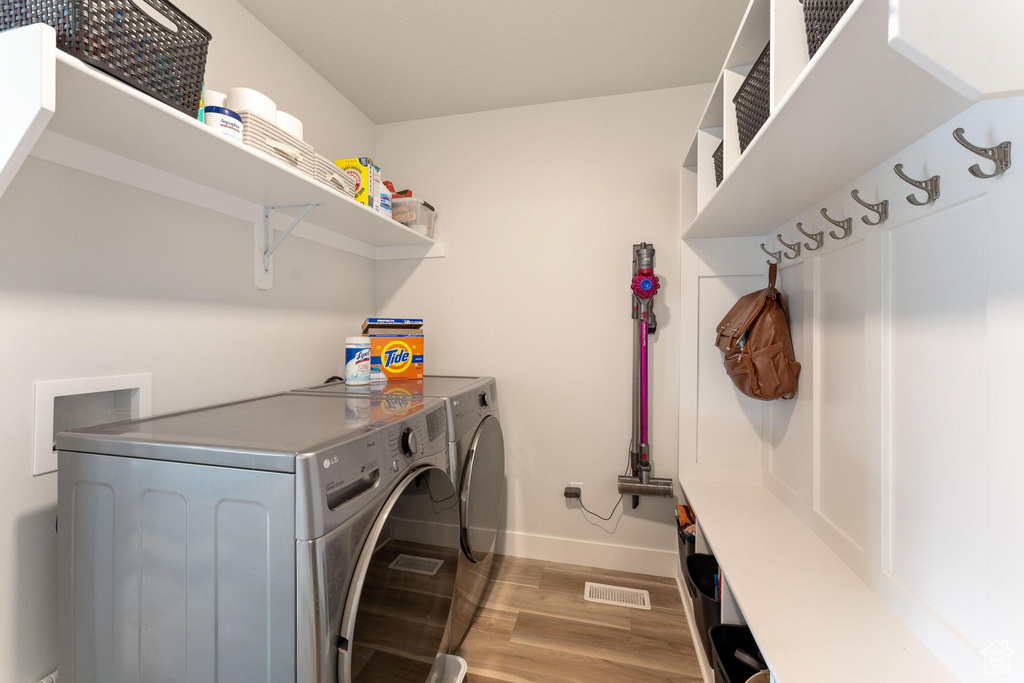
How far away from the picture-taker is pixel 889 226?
1097mm

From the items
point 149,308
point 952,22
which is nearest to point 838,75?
point 952,22

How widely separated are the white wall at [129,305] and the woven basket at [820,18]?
1695mm

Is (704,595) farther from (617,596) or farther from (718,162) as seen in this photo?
(718,162)

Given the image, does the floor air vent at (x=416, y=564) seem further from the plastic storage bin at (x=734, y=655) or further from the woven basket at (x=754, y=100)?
the woven basket at (x=754, y=100)

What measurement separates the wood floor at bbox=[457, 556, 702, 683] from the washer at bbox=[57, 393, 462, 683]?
0.75 m

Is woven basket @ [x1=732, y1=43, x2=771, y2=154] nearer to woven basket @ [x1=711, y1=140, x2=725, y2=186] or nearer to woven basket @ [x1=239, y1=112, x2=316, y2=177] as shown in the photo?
woven basket @ [x1=711, y1=140, x2=725, y2=186]

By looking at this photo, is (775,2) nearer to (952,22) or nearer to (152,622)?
(952,22)

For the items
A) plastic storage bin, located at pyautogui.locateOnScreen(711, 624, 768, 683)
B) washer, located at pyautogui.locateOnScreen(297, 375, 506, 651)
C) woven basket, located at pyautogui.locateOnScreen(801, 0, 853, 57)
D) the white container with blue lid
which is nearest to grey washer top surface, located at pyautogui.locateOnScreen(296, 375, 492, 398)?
washer, located at pyautogui.locateOnScreen(297, 375, 506, 651)

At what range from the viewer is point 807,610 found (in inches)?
41.7

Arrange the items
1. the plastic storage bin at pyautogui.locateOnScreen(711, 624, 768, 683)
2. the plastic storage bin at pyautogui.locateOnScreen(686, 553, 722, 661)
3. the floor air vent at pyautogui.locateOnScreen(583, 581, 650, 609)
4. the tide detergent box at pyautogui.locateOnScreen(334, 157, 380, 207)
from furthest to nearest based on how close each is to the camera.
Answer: the floor air vent at pyautogui.locateOnScreen(583, 581, 650, 609), the tide detergent box at pyautogui.locateOnScreen(334, 157, 380, 207), the plastic storage bin at pyautogui.locateOnScreen(686, 553, 722, 661), the plastic storage bin at pyautogui.locateOnScreen(711, 624, 768, 683)

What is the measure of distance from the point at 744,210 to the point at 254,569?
1.79 m

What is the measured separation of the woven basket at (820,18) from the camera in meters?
0.75

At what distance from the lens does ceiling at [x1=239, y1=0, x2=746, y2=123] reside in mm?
1614

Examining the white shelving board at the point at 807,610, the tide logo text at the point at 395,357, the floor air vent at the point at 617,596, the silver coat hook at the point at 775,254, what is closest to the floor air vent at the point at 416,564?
the white shelving board at the point at 807,610
